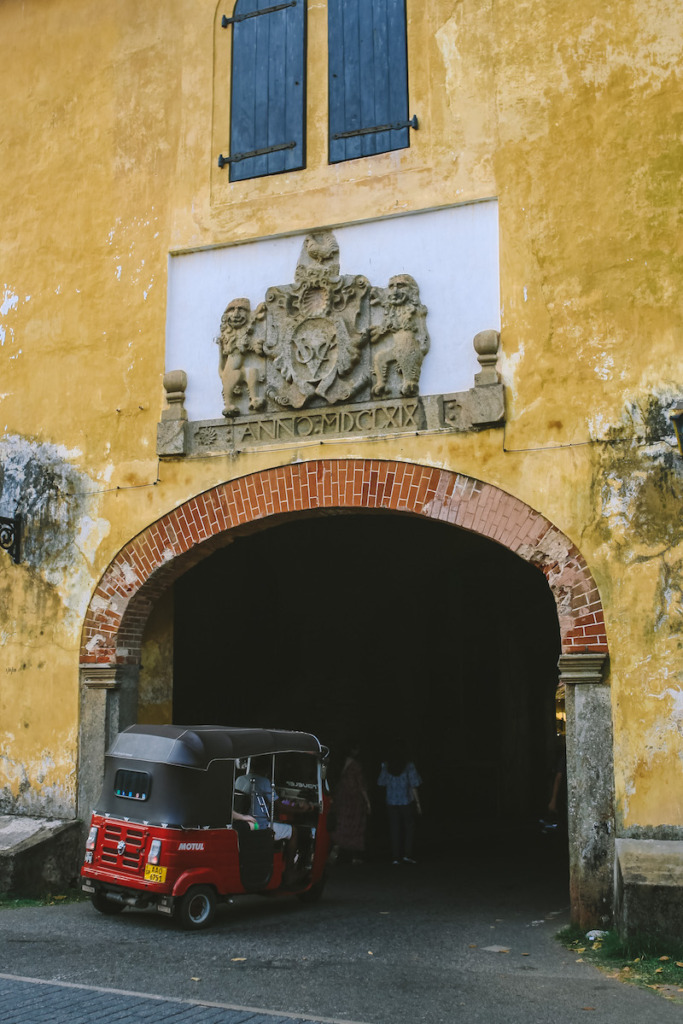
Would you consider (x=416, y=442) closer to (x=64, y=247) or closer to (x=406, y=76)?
(x=406, y=76)

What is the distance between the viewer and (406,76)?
9.78 metres

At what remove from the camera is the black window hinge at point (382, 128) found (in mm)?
9633

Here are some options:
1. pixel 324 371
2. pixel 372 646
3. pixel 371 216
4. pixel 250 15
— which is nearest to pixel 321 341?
pixel 324 371

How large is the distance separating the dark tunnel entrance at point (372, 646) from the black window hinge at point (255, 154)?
4.21 meters

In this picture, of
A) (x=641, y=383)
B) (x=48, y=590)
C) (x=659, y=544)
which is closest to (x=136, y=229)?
(x=48, y=590)

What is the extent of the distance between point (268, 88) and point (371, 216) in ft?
6.14

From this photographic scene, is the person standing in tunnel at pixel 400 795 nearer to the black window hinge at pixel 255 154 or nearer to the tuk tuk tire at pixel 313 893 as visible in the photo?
the tuk tuk tire at pixel 313 893

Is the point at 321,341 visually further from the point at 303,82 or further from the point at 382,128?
the point at 303,82

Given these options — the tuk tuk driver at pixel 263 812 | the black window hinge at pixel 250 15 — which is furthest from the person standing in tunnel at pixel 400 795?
the black window hinge at pixel 250 15

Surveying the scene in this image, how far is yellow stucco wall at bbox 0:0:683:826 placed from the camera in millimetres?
8445

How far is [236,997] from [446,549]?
985 cm

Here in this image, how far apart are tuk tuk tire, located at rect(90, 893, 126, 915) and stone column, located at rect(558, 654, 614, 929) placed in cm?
366

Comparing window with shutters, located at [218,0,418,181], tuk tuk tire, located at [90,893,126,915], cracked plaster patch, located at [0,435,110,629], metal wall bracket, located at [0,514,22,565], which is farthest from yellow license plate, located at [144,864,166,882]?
window with shutters, located at [218,0,418,181]

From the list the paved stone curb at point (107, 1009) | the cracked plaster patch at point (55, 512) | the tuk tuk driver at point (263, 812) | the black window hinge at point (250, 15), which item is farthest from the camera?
the black window hinge at point (250, 15)
